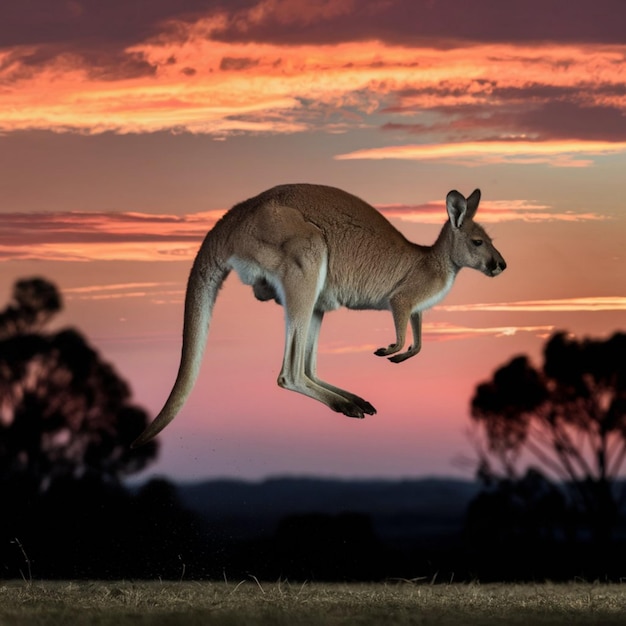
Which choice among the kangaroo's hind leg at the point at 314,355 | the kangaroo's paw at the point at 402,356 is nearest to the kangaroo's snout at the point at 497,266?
the kangaroo's paw at the point at 402,356

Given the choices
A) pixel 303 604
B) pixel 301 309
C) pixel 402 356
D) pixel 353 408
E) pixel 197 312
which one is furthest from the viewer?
pixel 402 356

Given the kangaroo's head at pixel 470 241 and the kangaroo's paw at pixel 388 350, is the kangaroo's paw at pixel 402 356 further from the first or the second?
the kangaroo's head at pixel 470 241

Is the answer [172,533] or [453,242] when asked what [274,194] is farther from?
[172,533]

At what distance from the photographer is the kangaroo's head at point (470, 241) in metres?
10.4

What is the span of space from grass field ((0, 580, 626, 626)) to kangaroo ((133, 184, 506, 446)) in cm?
124

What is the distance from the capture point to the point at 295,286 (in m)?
9.60

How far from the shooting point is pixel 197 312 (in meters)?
9.90

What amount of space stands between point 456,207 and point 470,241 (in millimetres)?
297

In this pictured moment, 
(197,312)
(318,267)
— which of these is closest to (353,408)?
(318,267)

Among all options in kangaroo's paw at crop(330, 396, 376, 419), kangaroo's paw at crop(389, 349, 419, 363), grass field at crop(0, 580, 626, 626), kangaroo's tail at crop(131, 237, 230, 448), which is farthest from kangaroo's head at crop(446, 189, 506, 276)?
grass field at crop(0, 580, 626, 626)

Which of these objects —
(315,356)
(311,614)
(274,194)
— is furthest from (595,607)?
(274,194)

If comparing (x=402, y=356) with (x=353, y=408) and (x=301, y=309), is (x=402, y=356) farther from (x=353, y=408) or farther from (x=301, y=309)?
(x=301, y=309)

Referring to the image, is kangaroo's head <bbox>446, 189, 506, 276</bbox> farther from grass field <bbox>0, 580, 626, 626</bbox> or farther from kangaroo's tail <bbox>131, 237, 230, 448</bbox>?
grass field <bbox>0, 580, 626, 626</bbox>

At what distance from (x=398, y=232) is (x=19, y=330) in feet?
21.7
